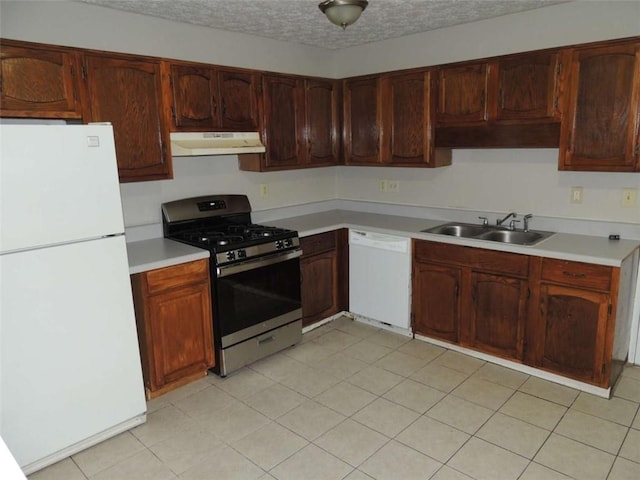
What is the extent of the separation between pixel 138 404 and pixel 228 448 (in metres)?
0.60

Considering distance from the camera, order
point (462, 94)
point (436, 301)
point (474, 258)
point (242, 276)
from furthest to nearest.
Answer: point (436, 301) < point (462, 94) < point (474, 258) < point (242, 276)

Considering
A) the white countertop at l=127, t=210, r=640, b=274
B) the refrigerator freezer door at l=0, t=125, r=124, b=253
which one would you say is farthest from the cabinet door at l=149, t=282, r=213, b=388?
the refrigerator freezer door at l=0, t=125, r=124, b=253

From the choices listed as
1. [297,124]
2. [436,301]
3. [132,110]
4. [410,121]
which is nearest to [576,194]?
[436,301]

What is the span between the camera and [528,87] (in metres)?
3.11

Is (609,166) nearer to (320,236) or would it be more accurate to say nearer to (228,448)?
(320,236)

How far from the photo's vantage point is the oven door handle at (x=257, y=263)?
9.92 ft

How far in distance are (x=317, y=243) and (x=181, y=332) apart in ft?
4.46

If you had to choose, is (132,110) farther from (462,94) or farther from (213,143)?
(462,94)

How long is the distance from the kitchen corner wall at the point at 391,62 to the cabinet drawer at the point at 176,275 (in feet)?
2.17

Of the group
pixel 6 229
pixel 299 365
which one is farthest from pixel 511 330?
pixel 6 229

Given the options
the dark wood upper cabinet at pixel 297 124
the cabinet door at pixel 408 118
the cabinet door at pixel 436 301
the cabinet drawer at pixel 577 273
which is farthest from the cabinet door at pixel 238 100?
the cabinet drawer at pixel 577 273

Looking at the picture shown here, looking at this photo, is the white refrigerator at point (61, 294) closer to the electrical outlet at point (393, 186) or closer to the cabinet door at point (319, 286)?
the cabinet door at point (319, 286)

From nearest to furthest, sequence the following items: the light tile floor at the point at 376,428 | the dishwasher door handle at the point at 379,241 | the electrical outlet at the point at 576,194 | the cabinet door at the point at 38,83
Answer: the light tile floor at the point at 376,428 → the cabinet door at the point at 38,83 → the electrical outlet at the point at 576,194 → the dishwasher door handle at the point at 379,241

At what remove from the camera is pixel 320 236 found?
387 cm
